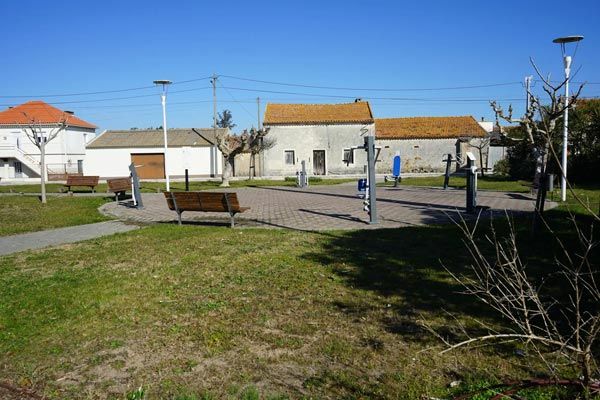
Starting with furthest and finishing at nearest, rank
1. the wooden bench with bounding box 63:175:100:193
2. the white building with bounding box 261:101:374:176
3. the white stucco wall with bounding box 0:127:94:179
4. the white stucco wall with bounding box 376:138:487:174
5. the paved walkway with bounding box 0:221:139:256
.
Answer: the white stucco wall with bounding box 0:127:94:179 < the white stucco wall with bounding box 376:138:487:174 < the white building with bounding box 261:101:374:176 < the wooden bench with bounding box 63:175:100:193 < the paved walkway with bounding box 0:221:139:256

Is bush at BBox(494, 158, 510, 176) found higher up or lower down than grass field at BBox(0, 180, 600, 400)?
higher up

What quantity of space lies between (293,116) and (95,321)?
37749 millimetres

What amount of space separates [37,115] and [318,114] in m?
29.7

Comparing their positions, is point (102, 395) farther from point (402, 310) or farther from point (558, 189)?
point (558, 189)

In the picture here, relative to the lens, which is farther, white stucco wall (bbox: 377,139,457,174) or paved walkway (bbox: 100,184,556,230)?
white stucco wall (bbox: 377,139,457,174)

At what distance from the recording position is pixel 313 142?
134 feet

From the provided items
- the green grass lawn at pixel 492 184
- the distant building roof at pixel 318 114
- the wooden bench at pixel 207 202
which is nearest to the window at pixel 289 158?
the distant building roof at pixel 318 114

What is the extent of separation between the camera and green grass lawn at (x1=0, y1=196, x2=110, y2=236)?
11.6m

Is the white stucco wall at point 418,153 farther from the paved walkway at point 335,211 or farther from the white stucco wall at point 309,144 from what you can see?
the paved walkway at point 335,211

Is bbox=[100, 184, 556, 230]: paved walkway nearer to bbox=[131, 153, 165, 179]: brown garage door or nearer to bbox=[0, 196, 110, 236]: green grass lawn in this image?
bbox=[0, 196, 110, 236]: green grass lawn

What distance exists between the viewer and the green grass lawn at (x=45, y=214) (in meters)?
11.6

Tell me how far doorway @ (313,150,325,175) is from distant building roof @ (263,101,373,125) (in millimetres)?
2469

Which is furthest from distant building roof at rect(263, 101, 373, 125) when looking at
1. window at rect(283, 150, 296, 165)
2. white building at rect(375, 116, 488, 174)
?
window at rect(283, 150, 296, 165)

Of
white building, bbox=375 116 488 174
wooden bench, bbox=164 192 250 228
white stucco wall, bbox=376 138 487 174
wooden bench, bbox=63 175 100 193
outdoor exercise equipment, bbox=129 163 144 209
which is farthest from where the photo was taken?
white stucco wall, bbox=376 138 487 174
